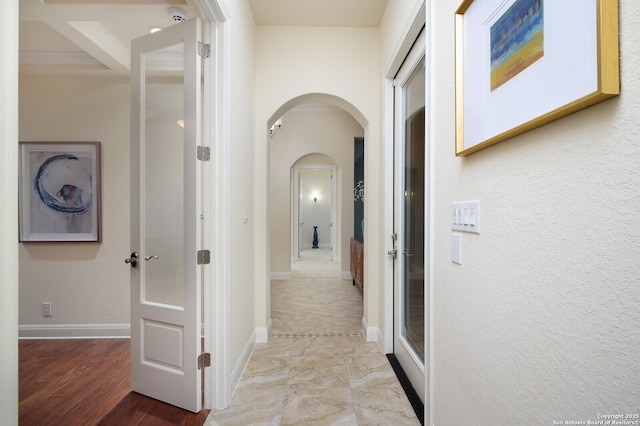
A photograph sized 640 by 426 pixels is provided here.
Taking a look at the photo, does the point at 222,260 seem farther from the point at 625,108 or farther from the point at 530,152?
the point at 625,108

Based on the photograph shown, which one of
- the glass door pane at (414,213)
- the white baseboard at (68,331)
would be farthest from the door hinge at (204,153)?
the white baseboard at (68,331)

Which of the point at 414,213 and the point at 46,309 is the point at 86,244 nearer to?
the point at 46,309

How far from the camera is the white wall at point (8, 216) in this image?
2.12ft

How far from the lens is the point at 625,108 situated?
579 millimetres

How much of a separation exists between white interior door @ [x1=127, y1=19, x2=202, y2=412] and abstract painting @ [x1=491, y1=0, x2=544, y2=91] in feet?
5.14

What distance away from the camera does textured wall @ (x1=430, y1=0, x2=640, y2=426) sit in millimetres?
582

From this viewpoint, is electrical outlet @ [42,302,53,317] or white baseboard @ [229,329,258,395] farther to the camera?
electrical outlet @ [42,302,53,317]

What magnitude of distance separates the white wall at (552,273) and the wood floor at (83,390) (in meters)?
1.64

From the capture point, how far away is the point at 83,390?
2.17 metres

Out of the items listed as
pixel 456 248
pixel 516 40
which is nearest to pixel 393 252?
pixel 456 248

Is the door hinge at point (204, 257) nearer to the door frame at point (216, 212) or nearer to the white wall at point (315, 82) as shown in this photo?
the door frame at point (216, 212)

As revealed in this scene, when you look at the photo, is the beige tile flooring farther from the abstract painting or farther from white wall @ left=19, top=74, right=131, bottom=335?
the abstract painting

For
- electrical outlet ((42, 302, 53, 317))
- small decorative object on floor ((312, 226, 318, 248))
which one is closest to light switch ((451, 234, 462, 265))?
electrical outlet ((42, 302, 53, 317))

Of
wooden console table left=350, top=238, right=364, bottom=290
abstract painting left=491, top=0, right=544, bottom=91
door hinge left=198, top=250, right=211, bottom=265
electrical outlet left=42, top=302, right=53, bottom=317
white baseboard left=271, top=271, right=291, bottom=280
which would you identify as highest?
abstract painting left=491, top=0, right=544, bottom=91
